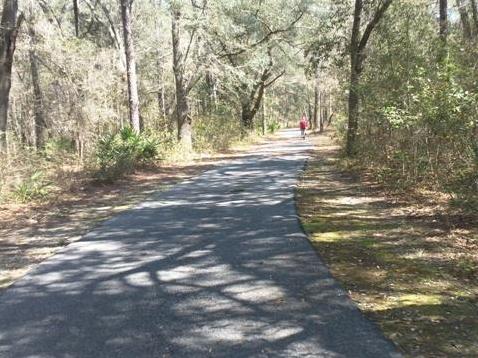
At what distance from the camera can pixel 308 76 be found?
20.1 m

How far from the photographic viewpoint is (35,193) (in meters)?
11.5

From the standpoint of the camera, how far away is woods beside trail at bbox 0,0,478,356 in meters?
7.75

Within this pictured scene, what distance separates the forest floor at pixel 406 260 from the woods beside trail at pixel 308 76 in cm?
4

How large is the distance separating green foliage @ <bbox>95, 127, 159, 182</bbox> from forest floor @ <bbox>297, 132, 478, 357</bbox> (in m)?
6.03

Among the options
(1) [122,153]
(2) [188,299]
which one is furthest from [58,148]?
(2) [188,299]

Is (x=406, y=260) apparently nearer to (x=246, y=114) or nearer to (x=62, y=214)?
(x=62, y=214)

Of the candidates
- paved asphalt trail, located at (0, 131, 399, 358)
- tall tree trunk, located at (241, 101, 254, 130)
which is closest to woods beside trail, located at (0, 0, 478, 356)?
paved asphalt trail, located at (0, 131, 399, 358)

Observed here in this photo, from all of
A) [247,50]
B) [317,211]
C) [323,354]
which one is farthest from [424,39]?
[247,50]

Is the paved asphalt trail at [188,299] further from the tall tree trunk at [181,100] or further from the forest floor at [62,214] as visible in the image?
the tall tree trunk at [181,100]

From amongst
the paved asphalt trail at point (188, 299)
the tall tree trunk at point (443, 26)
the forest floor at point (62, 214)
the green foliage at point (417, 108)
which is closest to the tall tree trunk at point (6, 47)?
the forest floor at point (62, 214)

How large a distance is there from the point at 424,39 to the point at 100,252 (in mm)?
10285

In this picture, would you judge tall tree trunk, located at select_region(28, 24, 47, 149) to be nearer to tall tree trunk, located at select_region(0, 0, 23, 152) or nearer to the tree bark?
tall tree trunk, located at select_region(0, 0, 23, 152)

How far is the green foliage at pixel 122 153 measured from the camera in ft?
47.6

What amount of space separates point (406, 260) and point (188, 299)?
2875 millimetres
